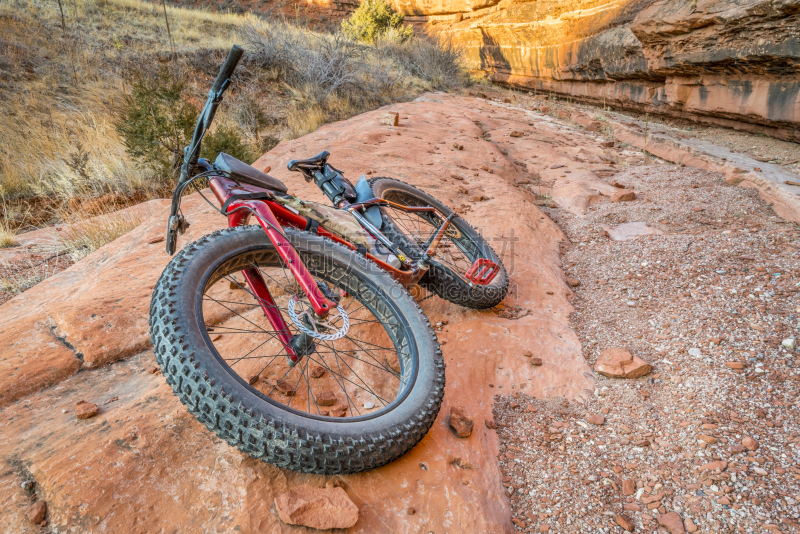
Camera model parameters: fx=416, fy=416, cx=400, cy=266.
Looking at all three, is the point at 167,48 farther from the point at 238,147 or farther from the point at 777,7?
the point at 777,7

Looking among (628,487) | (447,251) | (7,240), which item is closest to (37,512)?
(628,487)

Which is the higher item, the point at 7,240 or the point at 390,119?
the point at 390,119

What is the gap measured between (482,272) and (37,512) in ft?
7.65

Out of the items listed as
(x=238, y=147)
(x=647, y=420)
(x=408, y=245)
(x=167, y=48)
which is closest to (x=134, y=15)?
(x=167, y=48)

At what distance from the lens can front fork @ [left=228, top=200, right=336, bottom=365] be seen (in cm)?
165

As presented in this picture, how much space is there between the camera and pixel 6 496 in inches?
49.4

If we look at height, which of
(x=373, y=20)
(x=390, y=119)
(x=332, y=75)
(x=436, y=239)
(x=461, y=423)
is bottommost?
(x=461, y=423)

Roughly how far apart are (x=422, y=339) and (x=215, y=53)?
11.0 meters

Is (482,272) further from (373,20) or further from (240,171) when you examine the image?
(373,20)

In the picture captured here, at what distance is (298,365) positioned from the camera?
2051 mm

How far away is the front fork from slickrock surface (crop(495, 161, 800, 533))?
1.00 meters

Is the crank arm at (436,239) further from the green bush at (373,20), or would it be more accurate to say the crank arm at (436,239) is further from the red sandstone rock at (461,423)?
the green bush at (373,20)

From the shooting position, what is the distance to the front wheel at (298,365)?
4.30ft

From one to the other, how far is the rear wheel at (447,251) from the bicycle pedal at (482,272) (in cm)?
5
